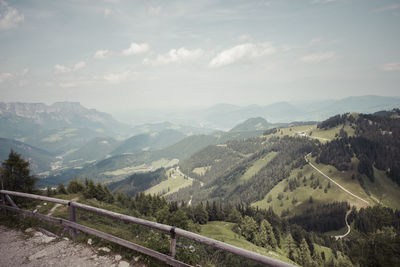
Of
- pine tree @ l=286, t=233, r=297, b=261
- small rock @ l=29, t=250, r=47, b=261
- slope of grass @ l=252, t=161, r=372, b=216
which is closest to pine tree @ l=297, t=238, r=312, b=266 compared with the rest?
pine tree @ l=286, t=233, r=297, b=261

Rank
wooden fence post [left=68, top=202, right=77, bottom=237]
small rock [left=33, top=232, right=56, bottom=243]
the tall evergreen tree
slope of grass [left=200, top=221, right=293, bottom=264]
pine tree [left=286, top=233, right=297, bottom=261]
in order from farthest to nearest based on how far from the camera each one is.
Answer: pine tree [left=286, top=233, right=297, bottom=261]
slope of grass [left=200, top=221, right=293, bottom=264]
the tall evergreen tree
small rock [left=33, top=232, right=56, bottom=243]
wooden fence post [left=68, top=202, right=77, bottom=237]

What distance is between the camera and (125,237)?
33.7 ft

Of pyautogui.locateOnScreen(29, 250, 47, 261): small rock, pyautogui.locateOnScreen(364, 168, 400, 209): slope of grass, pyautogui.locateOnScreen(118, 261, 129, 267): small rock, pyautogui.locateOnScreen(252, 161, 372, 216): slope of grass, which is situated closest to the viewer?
pyautogui.locateOnScreen(118, 261, 129, 267): small rock

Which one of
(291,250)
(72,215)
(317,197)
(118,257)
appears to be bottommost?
(317,197)

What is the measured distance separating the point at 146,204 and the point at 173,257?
7788 centimetres

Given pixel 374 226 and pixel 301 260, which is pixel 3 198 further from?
pixel 301 260

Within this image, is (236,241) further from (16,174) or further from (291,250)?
(16,174)

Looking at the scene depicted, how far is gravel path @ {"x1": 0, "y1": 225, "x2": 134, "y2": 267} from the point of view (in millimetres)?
9016

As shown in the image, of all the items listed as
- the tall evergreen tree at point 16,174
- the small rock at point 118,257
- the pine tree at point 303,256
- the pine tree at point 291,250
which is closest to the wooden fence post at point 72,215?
the small rock at point 118,257

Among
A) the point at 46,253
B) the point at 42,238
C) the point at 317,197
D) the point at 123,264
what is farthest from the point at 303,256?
the point at 317,197

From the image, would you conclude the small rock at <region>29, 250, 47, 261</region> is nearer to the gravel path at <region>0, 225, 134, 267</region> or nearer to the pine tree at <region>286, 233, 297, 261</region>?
the gravel path at <region>0, 225, 134, 267</region>

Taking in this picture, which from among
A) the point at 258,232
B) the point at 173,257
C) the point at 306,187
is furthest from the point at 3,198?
the point at 306,187

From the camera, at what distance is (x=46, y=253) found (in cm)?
988

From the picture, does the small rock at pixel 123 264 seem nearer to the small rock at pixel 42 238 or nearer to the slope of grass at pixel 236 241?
the small rock at pixel 42 238
